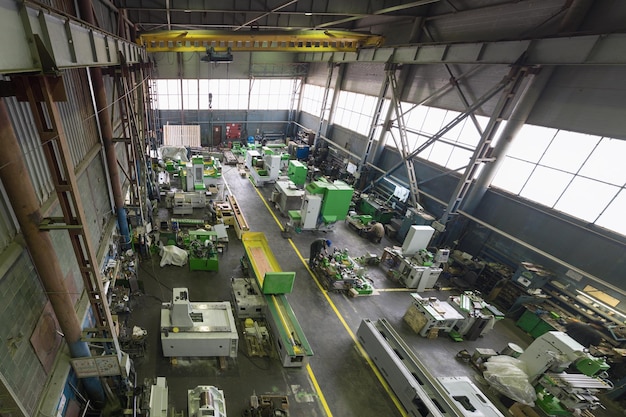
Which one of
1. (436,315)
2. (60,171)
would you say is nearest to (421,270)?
(436,315)

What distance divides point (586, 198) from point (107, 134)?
15.0 metres

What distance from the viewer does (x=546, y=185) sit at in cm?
1030

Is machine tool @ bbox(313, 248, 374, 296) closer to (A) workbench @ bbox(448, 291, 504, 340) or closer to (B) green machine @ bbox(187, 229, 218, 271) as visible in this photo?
(A) workbench @ bbox(448, 291, 504, 340)

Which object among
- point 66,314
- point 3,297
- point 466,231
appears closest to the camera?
point 3,297

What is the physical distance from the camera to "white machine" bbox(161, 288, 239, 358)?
6949mm

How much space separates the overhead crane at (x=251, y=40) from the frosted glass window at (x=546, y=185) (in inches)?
410

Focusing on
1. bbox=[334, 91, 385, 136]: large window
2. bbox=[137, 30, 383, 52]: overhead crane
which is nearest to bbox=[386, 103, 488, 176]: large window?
bbox=[334, 91, 385, 136]: large window

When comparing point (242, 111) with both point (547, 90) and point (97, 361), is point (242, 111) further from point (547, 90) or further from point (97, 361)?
point (97, 361)

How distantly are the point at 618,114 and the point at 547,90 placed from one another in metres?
2.28

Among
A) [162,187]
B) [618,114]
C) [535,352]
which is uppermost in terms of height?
[618,114]

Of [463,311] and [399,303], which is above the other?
[463,311]

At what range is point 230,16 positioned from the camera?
50.2 ft

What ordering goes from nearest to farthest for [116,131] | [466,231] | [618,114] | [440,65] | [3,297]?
[3,297]
[618,114]
[116,131]
[466,231]
[440,65]

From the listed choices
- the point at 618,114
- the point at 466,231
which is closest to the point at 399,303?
→ the point at 466,231
